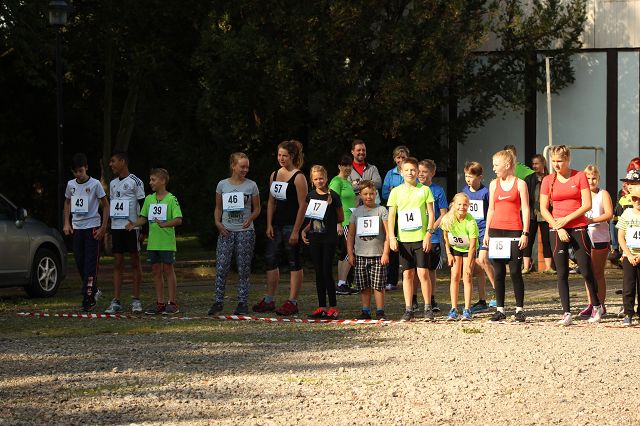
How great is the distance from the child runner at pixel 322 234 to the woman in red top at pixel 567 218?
220cm

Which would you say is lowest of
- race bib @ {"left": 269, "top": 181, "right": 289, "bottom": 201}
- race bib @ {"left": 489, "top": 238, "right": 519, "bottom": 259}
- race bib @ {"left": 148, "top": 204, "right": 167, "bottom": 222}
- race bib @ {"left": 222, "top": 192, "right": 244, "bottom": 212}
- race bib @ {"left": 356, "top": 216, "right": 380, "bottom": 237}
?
race bib @ {"left": 489, "top": 238, "right": 519, "bottom": 259}

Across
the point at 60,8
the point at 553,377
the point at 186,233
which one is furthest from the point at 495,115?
the point at 186,233

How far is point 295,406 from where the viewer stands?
8719 millimetres

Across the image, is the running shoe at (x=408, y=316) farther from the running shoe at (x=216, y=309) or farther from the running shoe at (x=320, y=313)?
the running shoe at (x=216, y=309)

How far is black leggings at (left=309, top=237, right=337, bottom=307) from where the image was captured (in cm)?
1475

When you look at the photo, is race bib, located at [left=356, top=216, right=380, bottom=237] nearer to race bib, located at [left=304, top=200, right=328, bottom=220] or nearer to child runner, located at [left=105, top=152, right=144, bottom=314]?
race bib, located at [left=304, top=200, right=328, bottom=220]

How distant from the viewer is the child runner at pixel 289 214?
14984mm

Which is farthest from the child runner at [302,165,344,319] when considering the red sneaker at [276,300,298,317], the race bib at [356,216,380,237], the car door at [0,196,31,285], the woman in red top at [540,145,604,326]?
the car door at [0,196,31,285]

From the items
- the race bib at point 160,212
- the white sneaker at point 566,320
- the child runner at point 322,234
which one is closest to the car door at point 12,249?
the race bib at point 160,212

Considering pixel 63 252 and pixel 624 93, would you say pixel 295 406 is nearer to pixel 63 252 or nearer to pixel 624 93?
pixel 63 252

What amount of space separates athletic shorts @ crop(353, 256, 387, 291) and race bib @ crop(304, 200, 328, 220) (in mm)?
654

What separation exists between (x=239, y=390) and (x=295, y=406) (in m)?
0.75

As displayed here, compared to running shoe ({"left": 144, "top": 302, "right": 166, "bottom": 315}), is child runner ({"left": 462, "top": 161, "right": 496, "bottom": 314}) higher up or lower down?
higher up

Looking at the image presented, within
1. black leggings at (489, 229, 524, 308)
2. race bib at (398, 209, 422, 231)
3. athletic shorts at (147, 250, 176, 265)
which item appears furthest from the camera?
athletic shorts at (147, 250, 176, 265)
